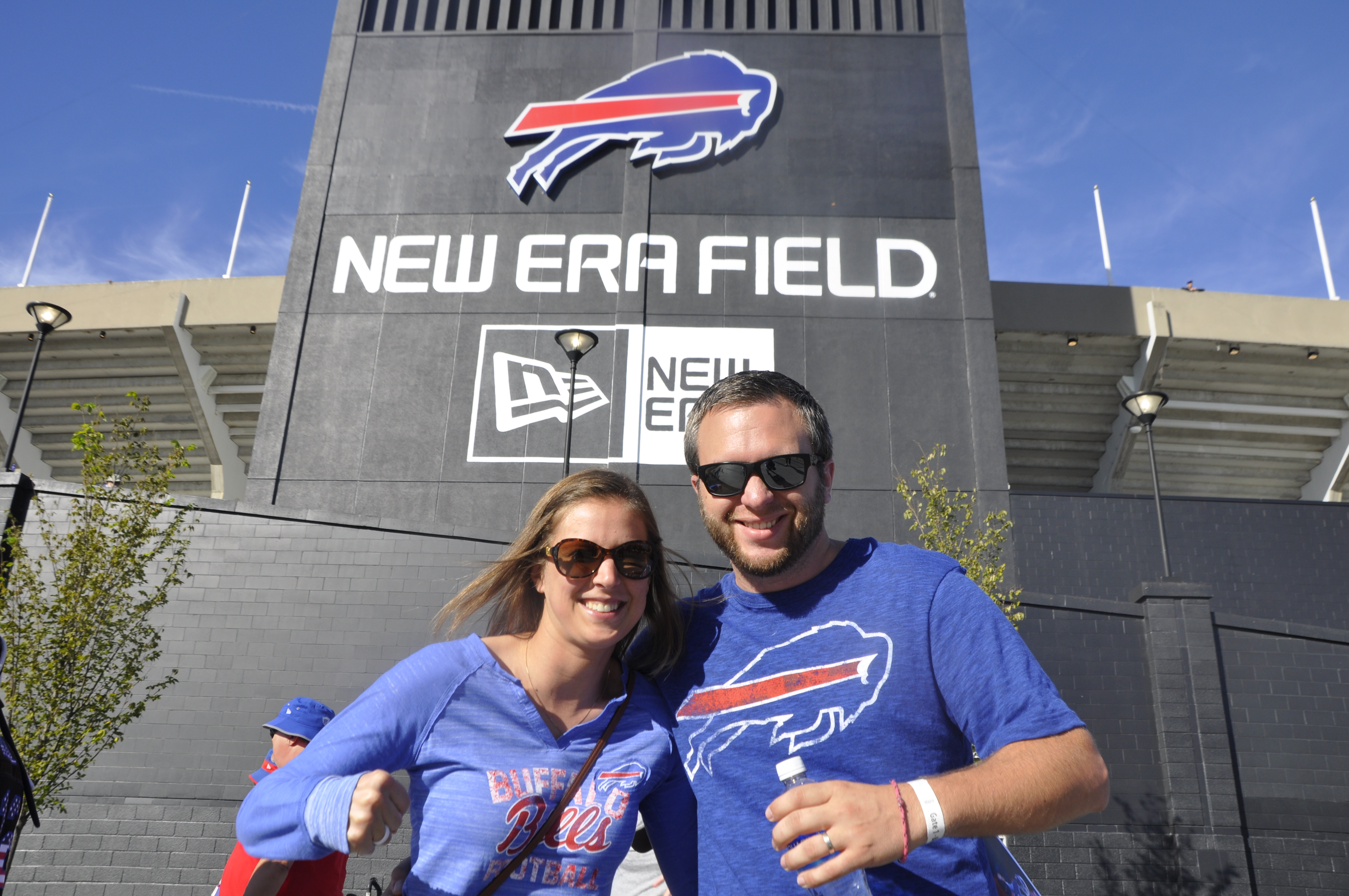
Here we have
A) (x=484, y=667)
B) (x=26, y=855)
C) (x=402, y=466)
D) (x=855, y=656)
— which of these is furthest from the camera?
(x=402, y=466)

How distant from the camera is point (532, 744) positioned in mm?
2137

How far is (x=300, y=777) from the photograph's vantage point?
1875 millimetres

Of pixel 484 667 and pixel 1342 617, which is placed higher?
pixel 1342 617

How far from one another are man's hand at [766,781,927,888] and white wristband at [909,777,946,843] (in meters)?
0.04

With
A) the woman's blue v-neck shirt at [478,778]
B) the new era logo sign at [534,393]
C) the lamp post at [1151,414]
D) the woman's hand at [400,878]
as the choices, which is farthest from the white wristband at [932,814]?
the new era logo sign at [534,393]

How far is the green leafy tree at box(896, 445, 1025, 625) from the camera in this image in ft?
31.9

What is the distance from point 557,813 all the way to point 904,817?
0.88 m

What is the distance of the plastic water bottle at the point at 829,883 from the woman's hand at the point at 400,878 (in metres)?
0.95

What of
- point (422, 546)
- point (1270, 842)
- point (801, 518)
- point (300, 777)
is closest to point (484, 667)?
point (300, 777)

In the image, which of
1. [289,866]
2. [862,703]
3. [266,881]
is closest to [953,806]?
[862,703]

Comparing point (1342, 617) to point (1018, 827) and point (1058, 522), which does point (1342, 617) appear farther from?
point (1018, 827)

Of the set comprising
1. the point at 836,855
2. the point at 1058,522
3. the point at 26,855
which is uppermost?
the point at 1058,522

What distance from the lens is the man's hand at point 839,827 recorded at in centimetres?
154

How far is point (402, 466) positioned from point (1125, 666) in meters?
9.83
